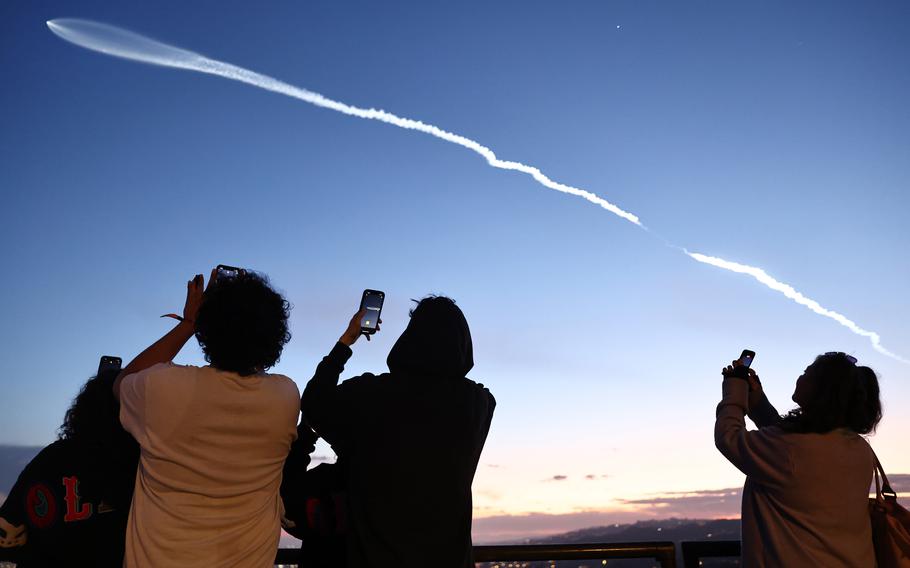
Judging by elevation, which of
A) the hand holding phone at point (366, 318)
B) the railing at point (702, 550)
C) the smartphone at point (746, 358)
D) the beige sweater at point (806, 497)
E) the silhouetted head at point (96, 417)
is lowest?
the railing at point (702, 550)

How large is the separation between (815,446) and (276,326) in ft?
9.18

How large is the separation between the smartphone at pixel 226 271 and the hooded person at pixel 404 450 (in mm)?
558

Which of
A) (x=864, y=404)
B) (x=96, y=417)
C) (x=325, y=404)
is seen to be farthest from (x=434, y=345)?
(x=864, y=404)

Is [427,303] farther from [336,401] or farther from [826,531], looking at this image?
[826,531]

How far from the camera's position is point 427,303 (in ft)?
12.0

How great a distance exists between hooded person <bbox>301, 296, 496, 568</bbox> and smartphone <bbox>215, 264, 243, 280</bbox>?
0.56m

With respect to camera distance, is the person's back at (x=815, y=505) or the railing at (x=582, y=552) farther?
the railing at (x=582, y=552)

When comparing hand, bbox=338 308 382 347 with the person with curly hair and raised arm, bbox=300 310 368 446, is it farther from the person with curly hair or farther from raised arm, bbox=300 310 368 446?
the person with curly hair

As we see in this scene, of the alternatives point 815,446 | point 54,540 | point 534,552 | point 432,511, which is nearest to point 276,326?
point 432,511

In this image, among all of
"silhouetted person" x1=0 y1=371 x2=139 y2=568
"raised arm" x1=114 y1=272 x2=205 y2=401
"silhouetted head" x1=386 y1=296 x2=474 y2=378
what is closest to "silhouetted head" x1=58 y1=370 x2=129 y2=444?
"silhouetted person" x1=0 y1=371 x2=139 y2=568

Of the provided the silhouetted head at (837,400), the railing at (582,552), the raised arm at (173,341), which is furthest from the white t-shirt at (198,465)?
the silhouetted head at (837,400)

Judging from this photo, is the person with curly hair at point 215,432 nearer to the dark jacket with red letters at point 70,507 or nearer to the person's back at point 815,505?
the dark jacket with red letters at point 70,507

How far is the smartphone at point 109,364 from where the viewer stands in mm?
3451

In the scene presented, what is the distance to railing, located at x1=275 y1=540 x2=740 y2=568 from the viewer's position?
162 inches
